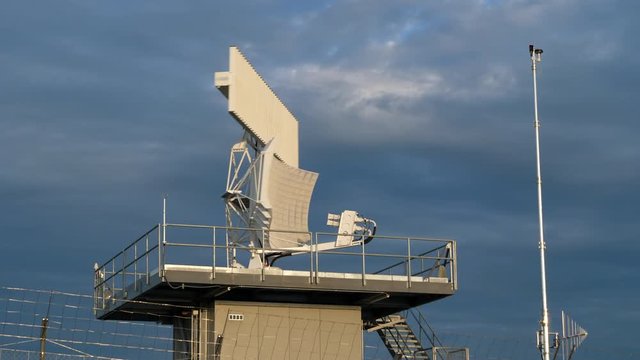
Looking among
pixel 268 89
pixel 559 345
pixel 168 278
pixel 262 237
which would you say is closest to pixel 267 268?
pixel 262 237

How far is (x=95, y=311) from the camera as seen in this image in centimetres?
4394

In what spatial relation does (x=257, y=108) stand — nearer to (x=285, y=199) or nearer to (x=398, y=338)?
(x=285, y=199)

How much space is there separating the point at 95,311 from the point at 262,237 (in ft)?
26.7

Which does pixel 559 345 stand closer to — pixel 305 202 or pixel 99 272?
pixel 305 202

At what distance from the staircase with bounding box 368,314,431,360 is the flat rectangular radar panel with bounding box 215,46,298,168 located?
6.71 meters

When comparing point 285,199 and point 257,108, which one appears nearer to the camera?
point 257,108

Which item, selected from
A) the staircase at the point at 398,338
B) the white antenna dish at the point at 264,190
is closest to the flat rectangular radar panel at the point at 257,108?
the white antenna dish at the point at 264,190

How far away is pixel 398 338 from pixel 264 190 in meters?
8.85

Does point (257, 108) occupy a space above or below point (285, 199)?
above

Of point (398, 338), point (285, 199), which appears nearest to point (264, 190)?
point (285, 199)

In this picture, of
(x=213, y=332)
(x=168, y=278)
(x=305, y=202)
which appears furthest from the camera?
(x=305, y=202)

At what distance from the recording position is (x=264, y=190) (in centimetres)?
4044

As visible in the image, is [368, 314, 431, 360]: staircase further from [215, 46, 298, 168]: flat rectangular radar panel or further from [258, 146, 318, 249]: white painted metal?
[215, 46, 298, 168]: flat rectangular radar panel

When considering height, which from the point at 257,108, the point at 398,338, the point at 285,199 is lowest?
the point at 398,338
